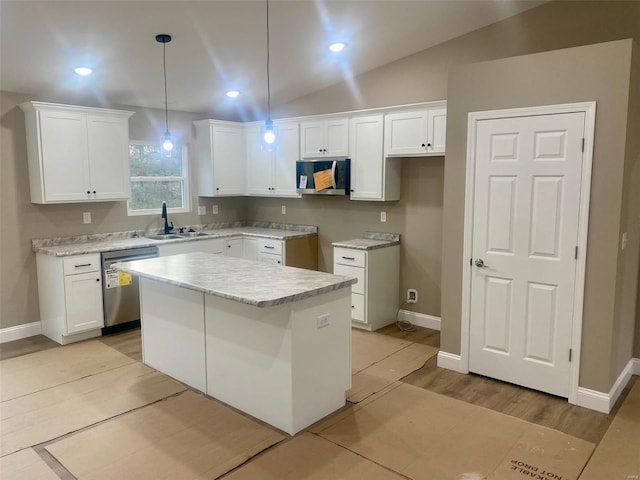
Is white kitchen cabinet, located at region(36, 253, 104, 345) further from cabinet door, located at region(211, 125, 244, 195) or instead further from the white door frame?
the white door frame

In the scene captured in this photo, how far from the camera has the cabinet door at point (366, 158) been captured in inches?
197

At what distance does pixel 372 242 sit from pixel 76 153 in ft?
10.5

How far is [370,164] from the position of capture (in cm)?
508

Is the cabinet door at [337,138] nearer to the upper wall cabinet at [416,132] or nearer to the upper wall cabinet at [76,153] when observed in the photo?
the upper wall cabinet at [416,132]

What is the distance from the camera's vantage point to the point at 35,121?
177 inches

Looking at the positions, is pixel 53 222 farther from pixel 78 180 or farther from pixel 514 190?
pixel 514 190

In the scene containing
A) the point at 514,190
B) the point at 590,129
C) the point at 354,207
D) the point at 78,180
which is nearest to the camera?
the point at 590,129

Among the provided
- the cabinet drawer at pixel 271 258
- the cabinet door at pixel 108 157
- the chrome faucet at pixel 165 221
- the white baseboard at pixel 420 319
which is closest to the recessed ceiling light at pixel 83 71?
the cabinet door at pixel 108 157

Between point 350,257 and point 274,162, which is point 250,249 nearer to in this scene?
point 274,162

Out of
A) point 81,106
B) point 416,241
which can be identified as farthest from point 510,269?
point 81,106

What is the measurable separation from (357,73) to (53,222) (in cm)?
366

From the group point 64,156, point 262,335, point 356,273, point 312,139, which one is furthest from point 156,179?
point 262,335

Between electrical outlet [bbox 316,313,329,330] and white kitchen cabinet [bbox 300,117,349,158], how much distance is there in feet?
8.74

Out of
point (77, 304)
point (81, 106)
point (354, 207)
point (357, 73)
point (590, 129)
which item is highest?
point (357, 73)
